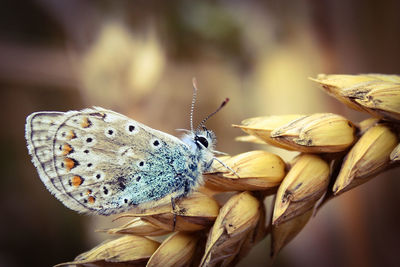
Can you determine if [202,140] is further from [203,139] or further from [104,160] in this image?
[104,160]

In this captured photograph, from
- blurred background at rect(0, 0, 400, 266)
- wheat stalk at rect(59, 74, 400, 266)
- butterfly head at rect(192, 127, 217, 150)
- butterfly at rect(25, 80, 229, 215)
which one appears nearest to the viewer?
wheat stalk at rect(59, 74, 400, 266)

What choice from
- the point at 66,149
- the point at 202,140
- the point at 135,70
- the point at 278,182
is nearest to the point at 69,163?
the point at 66,149

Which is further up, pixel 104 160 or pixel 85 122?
pixel 85 122

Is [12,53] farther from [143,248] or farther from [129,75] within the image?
[143,248]

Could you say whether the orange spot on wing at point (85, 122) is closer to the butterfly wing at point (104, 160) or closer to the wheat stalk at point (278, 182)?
the butterfly wing at point (104, 160)

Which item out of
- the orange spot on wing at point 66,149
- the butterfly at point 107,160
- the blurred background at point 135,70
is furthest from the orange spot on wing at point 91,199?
the blurred background at point 135,70

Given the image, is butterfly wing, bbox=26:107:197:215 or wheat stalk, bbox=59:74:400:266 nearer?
wheat stalk, bbox=59:74:400:266

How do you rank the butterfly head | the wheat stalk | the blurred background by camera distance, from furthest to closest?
the blurred background → the butterfly head → the wheat stalk

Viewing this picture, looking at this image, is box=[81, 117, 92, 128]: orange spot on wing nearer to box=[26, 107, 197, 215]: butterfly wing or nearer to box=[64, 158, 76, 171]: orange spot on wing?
box=[26, 107, 197, 215]: butterfly wing

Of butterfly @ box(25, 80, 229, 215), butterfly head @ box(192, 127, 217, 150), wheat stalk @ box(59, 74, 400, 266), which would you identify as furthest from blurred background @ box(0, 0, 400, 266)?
wheat stalk @ box(59, 74, 400, 266)
